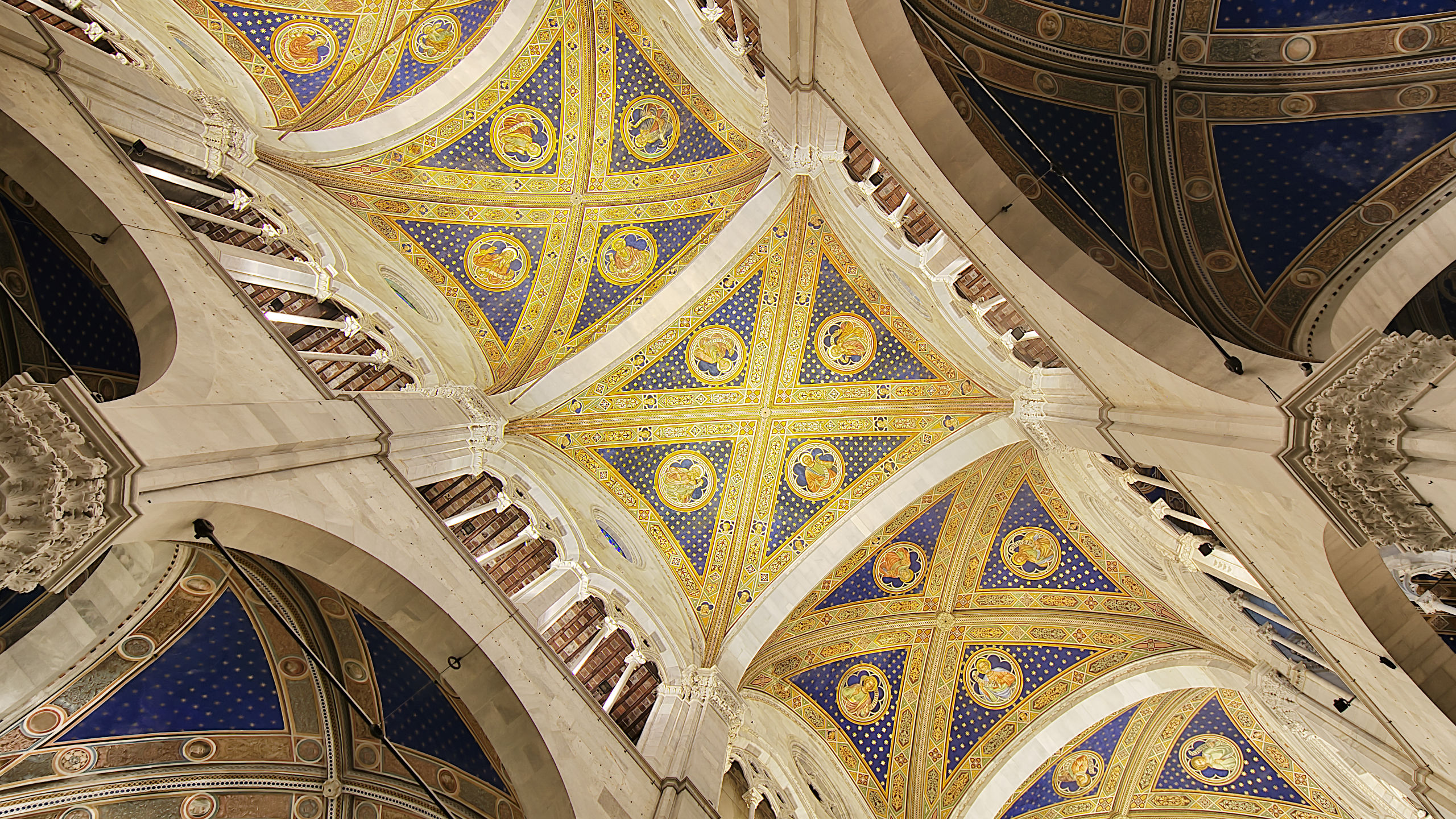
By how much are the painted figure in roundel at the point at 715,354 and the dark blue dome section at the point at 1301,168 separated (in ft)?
23.9

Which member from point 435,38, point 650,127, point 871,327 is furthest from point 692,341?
point 435,38

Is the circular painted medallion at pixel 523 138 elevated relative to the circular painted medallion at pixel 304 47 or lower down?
elevated

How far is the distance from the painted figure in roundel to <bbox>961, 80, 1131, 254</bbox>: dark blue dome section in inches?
245

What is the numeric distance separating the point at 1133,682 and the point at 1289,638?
335 centimetres

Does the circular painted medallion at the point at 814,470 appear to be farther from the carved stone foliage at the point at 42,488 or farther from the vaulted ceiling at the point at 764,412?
the carved stone foliage at the point at 42,488

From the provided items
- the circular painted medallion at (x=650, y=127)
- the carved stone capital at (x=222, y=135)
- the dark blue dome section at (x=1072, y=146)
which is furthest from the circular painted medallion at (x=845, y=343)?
the carved stone capital at (x=222, y=135)

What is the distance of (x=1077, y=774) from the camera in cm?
1180

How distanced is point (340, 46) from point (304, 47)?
1.44ft

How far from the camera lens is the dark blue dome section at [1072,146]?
255 inches

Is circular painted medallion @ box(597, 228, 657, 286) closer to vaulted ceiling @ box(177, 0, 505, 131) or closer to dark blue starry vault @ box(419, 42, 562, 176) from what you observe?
dark blue starry vault @ box(419, 42, 562, 176)

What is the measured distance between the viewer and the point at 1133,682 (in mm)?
10930

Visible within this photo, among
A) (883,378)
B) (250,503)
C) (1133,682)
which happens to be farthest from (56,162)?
(1133,682)

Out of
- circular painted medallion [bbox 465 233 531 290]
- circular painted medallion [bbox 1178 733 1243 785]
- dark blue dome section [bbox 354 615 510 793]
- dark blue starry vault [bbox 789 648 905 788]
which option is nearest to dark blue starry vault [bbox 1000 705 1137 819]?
circular painted medallion [bbox 1178 733 1243 785]

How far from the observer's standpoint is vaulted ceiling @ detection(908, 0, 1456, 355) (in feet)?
17.6
